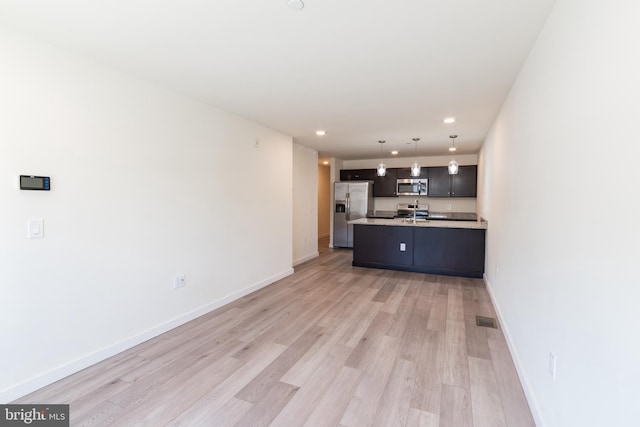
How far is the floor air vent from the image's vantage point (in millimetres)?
3021

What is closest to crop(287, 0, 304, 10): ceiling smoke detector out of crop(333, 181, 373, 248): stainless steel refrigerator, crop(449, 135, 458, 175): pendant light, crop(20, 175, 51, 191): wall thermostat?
crop(20, 175, 51, 191): wall thermostat

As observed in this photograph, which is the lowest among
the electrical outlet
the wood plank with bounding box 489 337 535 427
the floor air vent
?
the wood plank with bounding box 489 337 535 427

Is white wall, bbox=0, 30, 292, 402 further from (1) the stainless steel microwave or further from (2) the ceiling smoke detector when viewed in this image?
(1) the stainless steel microwave

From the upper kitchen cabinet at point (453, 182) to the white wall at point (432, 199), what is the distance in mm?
320

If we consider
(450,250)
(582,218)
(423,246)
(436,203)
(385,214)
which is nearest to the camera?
(582,218)

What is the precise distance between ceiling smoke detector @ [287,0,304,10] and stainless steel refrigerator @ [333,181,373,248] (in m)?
5.79

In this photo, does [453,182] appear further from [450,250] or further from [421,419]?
[421,419]

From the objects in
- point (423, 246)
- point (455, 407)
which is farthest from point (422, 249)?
point (455, 407)

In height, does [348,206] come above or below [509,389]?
above

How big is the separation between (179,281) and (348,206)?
16.0 feet

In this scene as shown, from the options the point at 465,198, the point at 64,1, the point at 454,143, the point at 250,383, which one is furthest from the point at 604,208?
the point at 465,198

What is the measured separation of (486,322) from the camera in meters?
3.10

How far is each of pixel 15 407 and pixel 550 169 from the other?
345 cm

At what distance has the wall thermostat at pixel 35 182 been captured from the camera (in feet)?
6.40
